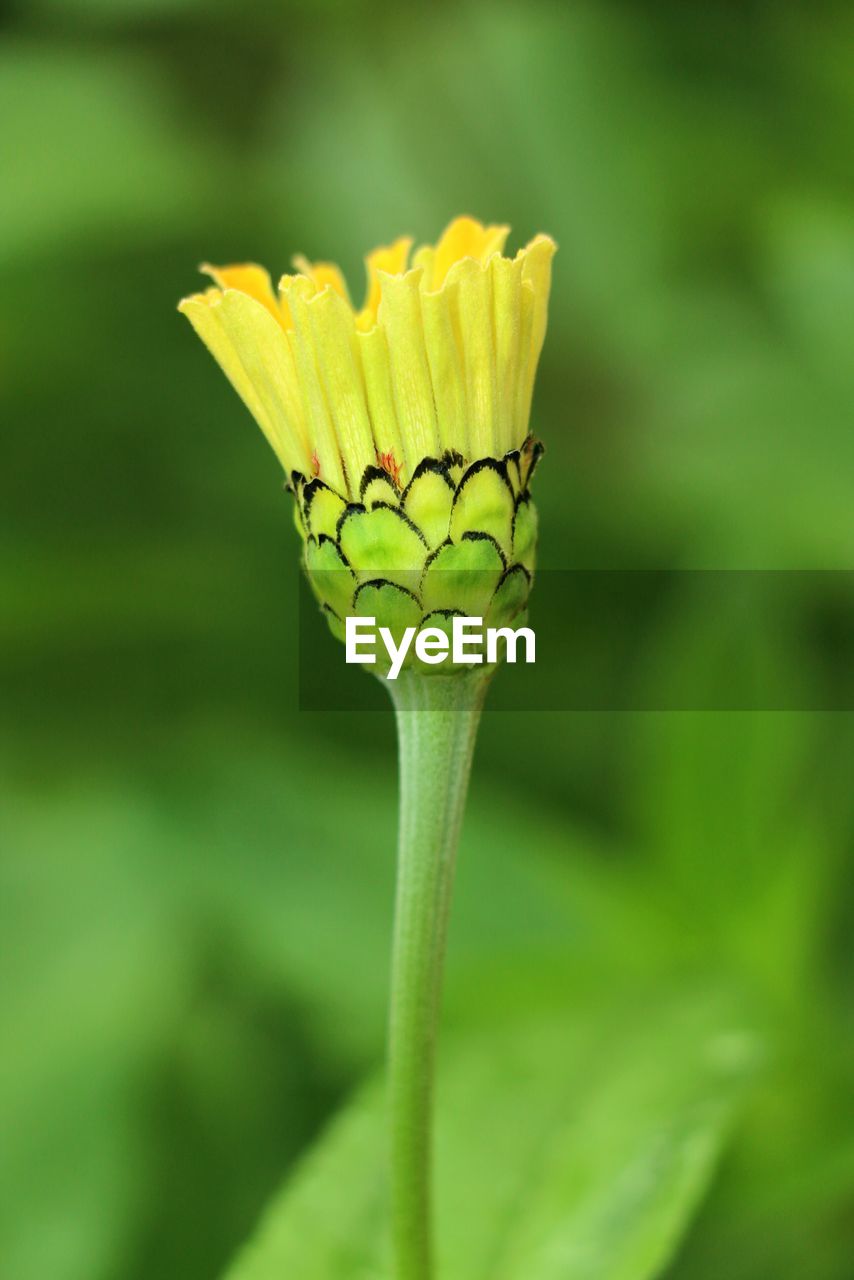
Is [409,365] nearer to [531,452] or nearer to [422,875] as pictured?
[531,452]

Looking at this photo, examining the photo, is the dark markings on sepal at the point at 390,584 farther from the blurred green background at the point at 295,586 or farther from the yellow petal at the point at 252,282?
the blurred green background at the point at 295,586

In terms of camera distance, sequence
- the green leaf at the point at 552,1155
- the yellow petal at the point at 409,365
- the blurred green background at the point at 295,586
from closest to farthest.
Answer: the yellow petal at the point at 409,365 → the green leaf at the point at 552,1155 → the blurred green background at the point at 295,586

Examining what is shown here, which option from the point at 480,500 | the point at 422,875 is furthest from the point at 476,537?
the point at 422,875

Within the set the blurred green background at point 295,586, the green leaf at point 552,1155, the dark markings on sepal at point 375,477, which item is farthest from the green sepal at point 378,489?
the blurred green background at point 295,586

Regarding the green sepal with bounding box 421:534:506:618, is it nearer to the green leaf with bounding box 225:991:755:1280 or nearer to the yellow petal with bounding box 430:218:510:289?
the yellow petal with bounding box 430:218:510:289

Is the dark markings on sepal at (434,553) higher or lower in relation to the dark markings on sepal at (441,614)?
higher

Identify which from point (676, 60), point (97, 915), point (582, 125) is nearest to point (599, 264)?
point (582, 125)

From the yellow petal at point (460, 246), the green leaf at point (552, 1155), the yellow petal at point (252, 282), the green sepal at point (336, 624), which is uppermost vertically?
the yellow petal at point (460, 246)

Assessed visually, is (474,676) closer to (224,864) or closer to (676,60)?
(224,864)
